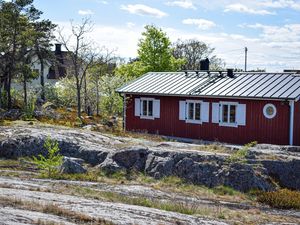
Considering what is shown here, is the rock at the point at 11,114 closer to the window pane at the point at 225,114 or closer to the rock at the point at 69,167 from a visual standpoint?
the window pane at the point at 225,114

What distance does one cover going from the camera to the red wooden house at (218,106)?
25047mm

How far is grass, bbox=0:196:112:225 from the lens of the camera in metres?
9.44

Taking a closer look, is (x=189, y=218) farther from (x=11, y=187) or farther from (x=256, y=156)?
(x=256, y=156)

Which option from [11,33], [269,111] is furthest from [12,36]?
[269,111]

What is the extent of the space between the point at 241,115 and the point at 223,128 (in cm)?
141

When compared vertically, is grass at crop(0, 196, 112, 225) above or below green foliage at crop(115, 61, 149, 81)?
below

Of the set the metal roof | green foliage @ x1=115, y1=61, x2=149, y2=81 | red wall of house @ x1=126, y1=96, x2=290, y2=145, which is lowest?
red wall of house @ x1=126, y1=96, x2=290, y2=145

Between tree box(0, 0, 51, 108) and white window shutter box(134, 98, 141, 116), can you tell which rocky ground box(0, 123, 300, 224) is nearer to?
white window shutter box(134, 98, 141, 116)

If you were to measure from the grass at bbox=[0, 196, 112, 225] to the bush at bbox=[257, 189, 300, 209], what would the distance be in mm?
7828

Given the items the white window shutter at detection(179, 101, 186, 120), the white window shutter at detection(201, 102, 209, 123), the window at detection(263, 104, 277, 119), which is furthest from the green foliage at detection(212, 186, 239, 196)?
the white window shutter at detection(179, 101, 186, 120)

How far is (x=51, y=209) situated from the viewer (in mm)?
9898

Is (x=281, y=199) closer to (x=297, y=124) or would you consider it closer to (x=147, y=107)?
(x=297, y=124)

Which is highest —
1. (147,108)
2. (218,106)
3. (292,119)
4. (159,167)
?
(218,106)

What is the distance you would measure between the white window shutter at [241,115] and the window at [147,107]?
651 centimetres
